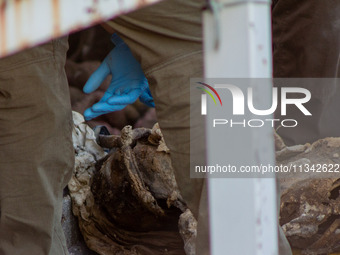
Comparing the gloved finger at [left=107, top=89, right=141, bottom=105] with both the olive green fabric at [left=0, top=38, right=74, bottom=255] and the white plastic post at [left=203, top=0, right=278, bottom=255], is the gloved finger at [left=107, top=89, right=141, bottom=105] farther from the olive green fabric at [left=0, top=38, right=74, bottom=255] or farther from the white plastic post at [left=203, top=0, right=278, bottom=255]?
the white plastic post at [left=203, top=0, right=278, bottom=255]

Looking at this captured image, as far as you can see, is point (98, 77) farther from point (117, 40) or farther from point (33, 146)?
point (33, 146)

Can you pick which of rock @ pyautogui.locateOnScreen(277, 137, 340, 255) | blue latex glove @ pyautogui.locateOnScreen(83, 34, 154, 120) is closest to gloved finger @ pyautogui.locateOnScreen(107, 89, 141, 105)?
blue latex glove @ pyautogui.locateOnScreen(83, 34, 154, 120)

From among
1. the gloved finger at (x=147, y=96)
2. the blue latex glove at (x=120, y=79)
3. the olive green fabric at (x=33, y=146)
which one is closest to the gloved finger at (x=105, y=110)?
the blue latex glove at (x=120, y=79)

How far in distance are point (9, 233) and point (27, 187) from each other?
0.14m

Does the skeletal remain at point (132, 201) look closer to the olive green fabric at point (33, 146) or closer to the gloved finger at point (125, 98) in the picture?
the gloved finger at point (125, 98)

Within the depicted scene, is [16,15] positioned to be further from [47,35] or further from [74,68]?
[74,68]

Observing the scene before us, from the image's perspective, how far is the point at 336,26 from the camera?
7.43 feet

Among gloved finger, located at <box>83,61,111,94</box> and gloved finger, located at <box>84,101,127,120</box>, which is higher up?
gloved finger, located at <box>83,61,111,94</box>

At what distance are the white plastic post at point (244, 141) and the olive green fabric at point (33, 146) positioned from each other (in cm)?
82

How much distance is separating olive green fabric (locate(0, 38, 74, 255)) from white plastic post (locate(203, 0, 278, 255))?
819 mm

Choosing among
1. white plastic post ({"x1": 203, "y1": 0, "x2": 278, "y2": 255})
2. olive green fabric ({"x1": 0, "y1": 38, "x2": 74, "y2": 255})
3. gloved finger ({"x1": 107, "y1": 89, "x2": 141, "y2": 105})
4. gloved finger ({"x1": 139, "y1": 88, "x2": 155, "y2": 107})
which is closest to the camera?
Answer: white plastic post ({"x1": 203, "y1": 0, "x2": 278, "y2": 255})

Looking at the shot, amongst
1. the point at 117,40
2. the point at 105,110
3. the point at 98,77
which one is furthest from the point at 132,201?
the point at 117,40

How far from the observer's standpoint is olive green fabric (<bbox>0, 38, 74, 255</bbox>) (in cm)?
149

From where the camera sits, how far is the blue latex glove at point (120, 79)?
1.85 m
